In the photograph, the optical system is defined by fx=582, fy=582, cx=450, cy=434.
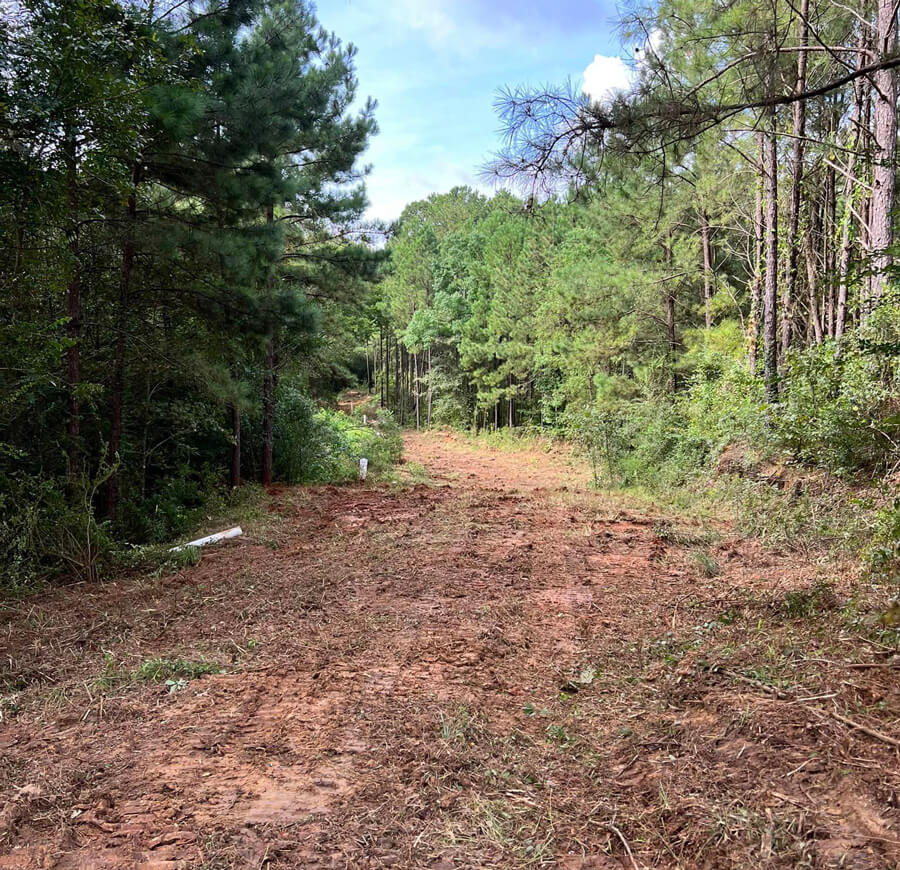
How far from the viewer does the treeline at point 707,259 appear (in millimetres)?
3727

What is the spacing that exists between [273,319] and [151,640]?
5097mm

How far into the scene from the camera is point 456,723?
2779mm

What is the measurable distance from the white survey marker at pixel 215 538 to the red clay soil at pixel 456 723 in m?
1.08

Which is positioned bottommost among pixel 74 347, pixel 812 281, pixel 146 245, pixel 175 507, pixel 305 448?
pixel 175 507

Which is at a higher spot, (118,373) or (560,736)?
(118,373)

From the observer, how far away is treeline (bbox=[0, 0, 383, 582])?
15.1ft

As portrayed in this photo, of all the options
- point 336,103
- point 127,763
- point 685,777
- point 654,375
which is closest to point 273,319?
point 336,103

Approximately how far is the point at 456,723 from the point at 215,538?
200 inches

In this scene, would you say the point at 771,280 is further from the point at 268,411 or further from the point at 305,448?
the point at 305,448

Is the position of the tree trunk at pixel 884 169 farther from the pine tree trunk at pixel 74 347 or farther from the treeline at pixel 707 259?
the pine tree trunk at pixel 74 347

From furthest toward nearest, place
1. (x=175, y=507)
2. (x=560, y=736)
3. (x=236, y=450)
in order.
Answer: (x=236, y=450), (x=175, y=507), (x=560, y=736)

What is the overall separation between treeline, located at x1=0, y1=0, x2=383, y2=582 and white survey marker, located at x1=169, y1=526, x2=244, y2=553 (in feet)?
2.60

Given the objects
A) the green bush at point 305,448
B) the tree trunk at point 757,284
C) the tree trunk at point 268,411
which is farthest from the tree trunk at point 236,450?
the tree trunk at point 757,284

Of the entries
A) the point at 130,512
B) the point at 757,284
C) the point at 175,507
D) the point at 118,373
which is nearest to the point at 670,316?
the point at 757,284
